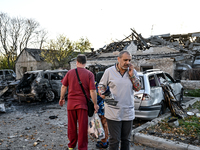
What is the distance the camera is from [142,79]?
533cm

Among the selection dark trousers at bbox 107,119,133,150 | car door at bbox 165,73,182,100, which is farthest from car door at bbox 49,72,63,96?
dark trousers at bbox 107,119,133,150

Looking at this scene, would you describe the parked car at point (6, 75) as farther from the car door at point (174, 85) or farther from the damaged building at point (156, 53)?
the car door at point (174, 85)

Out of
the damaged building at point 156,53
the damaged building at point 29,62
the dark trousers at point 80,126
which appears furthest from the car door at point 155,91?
the damaged building at point 29,62

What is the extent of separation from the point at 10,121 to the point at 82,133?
13.9 feet

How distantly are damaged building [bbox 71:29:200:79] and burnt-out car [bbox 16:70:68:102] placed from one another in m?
4.22

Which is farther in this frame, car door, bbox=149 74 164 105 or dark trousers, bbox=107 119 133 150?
car door, bbox=149 74 164 105

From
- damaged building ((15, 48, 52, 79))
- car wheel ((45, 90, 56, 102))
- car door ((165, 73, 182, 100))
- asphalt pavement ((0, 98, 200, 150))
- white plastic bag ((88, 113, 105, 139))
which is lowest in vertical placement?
asphalt pavement ((0, 98, 200, 150))

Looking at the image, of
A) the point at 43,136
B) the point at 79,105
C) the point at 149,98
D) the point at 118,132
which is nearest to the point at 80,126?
the point at 79,105

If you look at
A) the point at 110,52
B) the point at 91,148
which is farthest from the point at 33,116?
the point at 110,52

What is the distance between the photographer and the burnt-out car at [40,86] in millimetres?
8820

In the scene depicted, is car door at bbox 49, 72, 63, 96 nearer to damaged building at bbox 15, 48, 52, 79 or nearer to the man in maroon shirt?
the man in maroon shirt

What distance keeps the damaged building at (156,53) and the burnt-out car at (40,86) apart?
4.22 m

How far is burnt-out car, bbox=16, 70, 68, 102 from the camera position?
8820 millimetres

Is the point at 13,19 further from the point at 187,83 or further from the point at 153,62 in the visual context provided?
the point at 187,83
